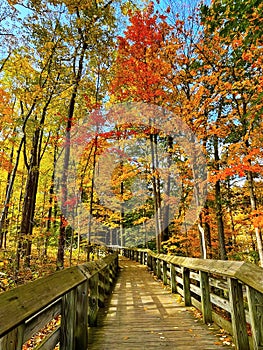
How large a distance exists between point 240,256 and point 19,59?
12786 mm

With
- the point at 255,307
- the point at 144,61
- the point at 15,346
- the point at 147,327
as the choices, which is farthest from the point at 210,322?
the point at 144,61

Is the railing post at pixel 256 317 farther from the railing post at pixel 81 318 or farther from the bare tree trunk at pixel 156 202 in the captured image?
the bare tree trunk at pixel 156 202

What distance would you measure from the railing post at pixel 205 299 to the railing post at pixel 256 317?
1721 mm

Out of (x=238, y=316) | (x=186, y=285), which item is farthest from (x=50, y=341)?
(x=186, y=285)

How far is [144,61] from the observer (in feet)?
43.3

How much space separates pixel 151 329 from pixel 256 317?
200cm

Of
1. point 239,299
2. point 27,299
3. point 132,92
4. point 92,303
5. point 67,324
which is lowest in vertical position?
point 92,303

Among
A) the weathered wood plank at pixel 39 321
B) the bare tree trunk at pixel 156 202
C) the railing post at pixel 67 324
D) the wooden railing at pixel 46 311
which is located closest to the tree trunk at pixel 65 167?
the bare tree trunk at pixel 156 202

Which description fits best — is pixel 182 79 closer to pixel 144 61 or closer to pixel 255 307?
pixel 144 61

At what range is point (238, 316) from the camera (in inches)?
116

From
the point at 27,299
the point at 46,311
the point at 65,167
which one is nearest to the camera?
the point at 27,299

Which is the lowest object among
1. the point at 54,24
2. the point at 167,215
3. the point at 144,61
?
the point at 167,215

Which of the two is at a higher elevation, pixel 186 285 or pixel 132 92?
pixel 132 92

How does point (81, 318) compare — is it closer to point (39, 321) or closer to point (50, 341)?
point (50, 341)
